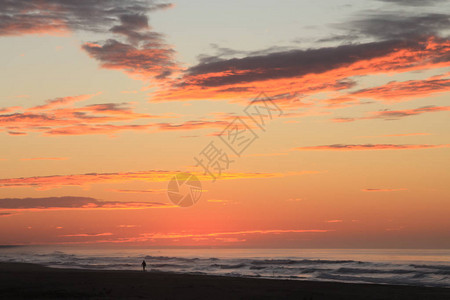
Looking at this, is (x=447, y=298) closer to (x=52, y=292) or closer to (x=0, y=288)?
(x=52, y=292)

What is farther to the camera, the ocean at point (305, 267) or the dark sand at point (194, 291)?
the ocean at point (305, 267)

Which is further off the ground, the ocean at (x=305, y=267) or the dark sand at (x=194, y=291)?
the ocean at (x=305, y=267)

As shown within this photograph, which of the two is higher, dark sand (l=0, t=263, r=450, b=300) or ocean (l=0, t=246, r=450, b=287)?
ocean (l=0, t=246, r=450, b=287)

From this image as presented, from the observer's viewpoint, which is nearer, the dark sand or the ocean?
the dark sand

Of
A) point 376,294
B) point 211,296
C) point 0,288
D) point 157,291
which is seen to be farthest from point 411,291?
point 0,288

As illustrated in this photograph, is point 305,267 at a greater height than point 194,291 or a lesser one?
greater

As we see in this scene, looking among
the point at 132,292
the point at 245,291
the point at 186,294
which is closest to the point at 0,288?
the point at 132,292

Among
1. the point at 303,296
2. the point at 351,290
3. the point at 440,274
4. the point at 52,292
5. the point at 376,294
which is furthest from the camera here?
the point at 440,274

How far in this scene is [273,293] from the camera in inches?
1299

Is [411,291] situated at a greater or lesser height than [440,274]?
lesser

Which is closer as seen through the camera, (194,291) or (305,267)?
(194,291)

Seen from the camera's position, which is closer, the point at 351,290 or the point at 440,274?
the point at 351,290

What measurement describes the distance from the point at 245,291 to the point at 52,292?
483 inches

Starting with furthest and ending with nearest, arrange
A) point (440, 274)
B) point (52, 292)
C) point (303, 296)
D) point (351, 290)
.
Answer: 1. point (440, 274)
2. point (351, 290)
3. point (303, 296)
4. point (52, 292)
